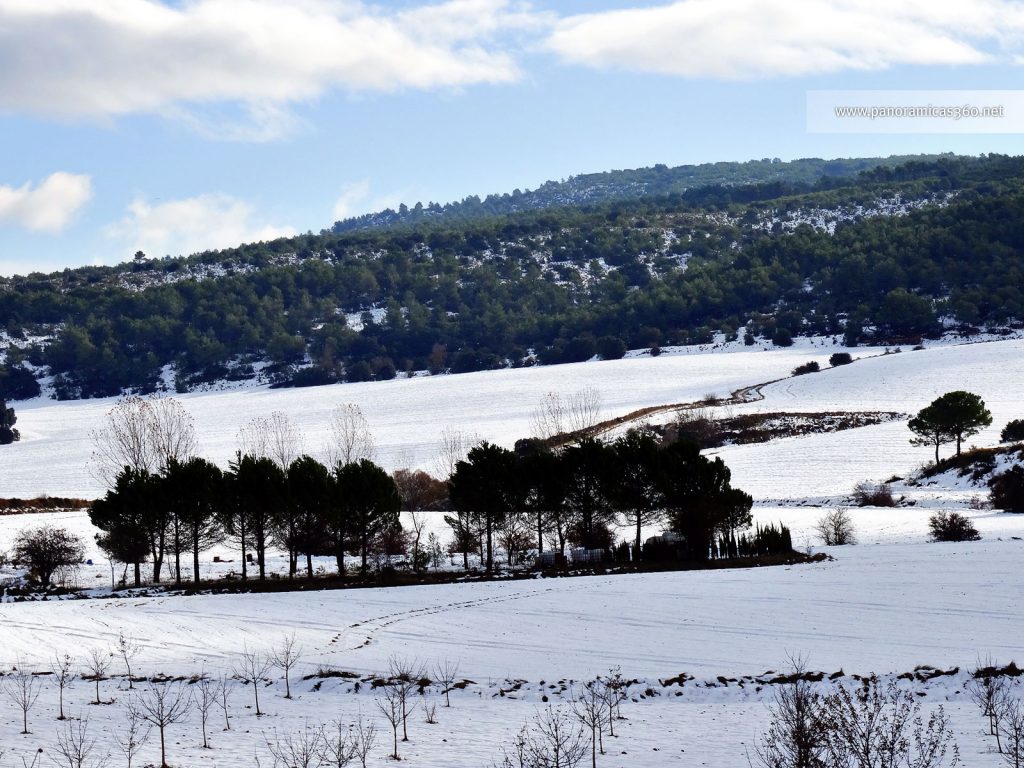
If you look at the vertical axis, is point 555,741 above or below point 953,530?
below

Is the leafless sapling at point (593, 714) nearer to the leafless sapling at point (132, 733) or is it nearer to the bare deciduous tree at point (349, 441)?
the leafless sapling at point (132, 733)

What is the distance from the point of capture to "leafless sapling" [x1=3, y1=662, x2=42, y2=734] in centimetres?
2558

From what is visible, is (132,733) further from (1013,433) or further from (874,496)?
(1013,433)

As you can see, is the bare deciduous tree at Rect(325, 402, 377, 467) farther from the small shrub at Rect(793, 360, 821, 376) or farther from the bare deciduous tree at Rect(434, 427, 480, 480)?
the small shrub at Rect(793, 360, 821, 376)

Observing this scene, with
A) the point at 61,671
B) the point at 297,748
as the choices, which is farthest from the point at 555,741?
the point at 61,671

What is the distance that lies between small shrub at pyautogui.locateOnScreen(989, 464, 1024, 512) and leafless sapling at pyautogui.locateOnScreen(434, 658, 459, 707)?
4048cm

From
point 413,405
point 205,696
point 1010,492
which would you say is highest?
point 413,405

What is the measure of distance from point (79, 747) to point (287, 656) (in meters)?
6.49

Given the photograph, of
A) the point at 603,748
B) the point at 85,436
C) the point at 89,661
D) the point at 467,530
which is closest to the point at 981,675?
the point at 603,748

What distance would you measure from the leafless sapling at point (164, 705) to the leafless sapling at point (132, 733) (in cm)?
13

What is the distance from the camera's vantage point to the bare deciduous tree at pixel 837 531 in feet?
172

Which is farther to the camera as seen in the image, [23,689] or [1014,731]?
[23,689]

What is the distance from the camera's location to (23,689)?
27078 millimetres

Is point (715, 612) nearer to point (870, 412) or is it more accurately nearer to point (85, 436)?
point (870, 412)
